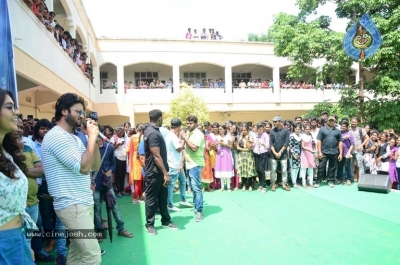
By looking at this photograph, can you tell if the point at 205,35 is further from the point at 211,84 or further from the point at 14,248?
the point at 14,248

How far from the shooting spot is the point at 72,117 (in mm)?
2426

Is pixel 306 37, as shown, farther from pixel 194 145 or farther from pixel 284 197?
pixel 194 145

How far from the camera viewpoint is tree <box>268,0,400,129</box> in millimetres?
10039

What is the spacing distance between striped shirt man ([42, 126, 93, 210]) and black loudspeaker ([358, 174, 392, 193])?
6.58 metres

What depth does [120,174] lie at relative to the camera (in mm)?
7320

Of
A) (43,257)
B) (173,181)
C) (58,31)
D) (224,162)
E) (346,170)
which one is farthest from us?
(58,31)

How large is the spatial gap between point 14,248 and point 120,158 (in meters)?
5.74

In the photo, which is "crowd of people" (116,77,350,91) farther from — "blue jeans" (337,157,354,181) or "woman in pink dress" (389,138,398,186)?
"woman in pink dress" (389,138,398,186)

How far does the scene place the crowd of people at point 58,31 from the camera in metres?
6.55

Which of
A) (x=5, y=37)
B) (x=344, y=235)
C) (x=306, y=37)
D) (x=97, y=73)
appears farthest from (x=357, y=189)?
(x=97, y=73)

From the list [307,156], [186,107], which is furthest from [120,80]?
[307,156]

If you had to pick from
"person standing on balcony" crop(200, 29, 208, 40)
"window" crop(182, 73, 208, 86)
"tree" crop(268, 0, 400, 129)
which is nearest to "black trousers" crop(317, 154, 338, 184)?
"tree" crop(268, 0, 400, 129)

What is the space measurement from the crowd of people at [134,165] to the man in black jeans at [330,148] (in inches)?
1.0

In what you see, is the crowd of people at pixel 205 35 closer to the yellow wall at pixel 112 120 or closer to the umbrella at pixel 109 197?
the yellow wall at pixel 112 120
